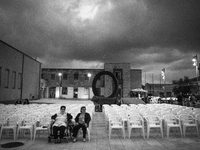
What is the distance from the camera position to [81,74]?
41875 millimetres

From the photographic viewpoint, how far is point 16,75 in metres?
22.7

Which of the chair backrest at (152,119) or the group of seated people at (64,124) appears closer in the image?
the group of seated people at (64,124)

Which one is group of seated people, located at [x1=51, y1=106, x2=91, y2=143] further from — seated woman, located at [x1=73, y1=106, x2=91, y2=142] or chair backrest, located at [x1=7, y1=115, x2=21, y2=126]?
chair backrest, located at [x1=7, y1=115, x2=21, y2=126]

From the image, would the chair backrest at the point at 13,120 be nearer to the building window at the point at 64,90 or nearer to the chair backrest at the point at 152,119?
the chair backrest at the point at 152,119

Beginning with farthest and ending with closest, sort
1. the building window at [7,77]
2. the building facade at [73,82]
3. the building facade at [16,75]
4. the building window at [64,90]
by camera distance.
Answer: the building window at [64,90]
the building facade at [73,82]
the building window at [7,77]
the building facade at [16,75]

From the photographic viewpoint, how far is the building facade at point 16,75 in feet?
64.3

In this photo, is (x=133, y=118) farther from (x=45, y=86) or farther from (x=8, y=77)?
(x=45, y=86)

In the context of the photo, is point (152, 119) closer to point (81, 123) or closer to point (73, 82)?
point (81, 123)

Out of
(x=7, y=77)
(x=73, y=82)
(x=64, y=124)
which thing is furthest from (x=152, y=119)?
(x=73, y=82)

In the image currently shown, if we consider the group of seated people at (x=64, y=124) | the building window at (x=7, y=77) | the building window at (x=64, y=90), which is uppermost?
the building window at (x=7, y=77)

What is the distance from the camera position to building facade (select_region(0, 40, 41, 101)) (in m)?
19.6

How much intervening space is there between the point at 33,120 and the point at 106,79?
31972 millimetres

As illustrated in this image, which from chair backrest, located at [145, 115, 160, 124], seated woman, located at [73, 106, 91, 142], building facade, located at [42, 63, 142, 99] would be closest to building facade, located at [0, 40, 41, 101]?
building facade, located at [42, 63, 142, 99]

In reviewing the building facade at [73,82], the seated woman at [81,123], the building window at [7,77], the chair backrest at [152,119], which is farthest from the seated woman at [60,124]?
the building facade at [73,82]
